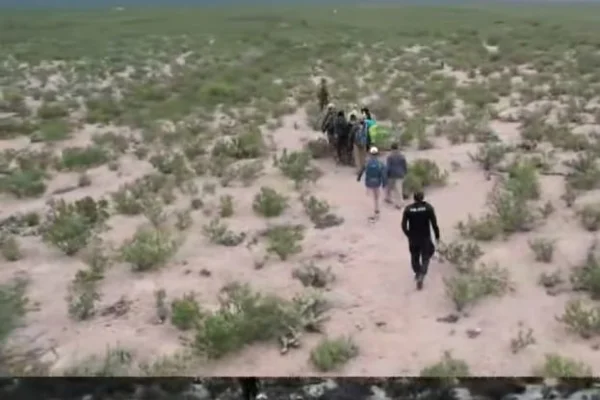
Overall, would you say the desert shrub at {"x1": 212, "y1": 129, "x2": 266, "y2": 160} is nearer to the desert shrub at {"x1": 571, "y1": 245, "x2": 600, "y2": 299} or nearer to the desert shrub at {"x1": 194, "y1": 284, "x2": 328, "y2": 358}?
the desert shrub at {"x1": 194, "y1": 284, "x2": 328, "y2": 358}

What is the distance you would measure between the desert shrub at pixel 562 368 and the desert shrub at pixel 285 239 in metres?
4.94

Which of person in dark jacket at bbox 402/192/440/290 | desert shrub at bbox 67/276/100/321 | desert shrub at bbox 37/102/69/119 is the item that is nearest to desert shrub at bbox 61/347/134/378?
desert shrub at bbox 67/276/100/321

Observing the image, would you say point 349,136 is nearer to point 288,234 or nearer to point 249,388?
point 288,234

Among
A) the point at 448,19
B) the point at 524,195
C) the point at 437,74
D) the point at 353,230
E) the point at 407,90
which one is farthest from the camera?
the point at 448,19

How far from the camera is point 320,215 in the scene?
582 inches

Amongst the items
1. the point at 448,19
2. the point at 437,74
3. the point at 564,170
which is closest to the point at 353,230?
the point at 564,170

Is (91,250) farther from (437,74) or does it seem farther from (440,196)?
(437,74)

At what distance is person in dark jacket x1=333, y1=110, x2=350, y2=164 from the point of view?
59.1 ft

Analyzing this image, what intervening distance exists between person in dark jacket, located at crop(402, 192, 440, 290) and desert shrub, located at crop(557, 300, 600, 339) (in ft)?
6.32

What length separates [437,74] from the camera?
112 ft

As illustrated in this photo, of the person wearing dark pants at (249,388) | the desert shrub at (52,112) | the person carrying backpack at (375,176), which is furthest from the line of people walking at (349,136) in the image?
the person wearing dark pants at (249,388)

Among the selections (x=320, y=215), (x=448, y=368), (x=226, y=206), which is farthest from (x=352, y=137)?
(x=448, y=368)

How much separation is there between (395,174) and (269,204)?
2.45 metres

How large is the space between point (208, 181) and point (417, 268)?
7.82 meters
